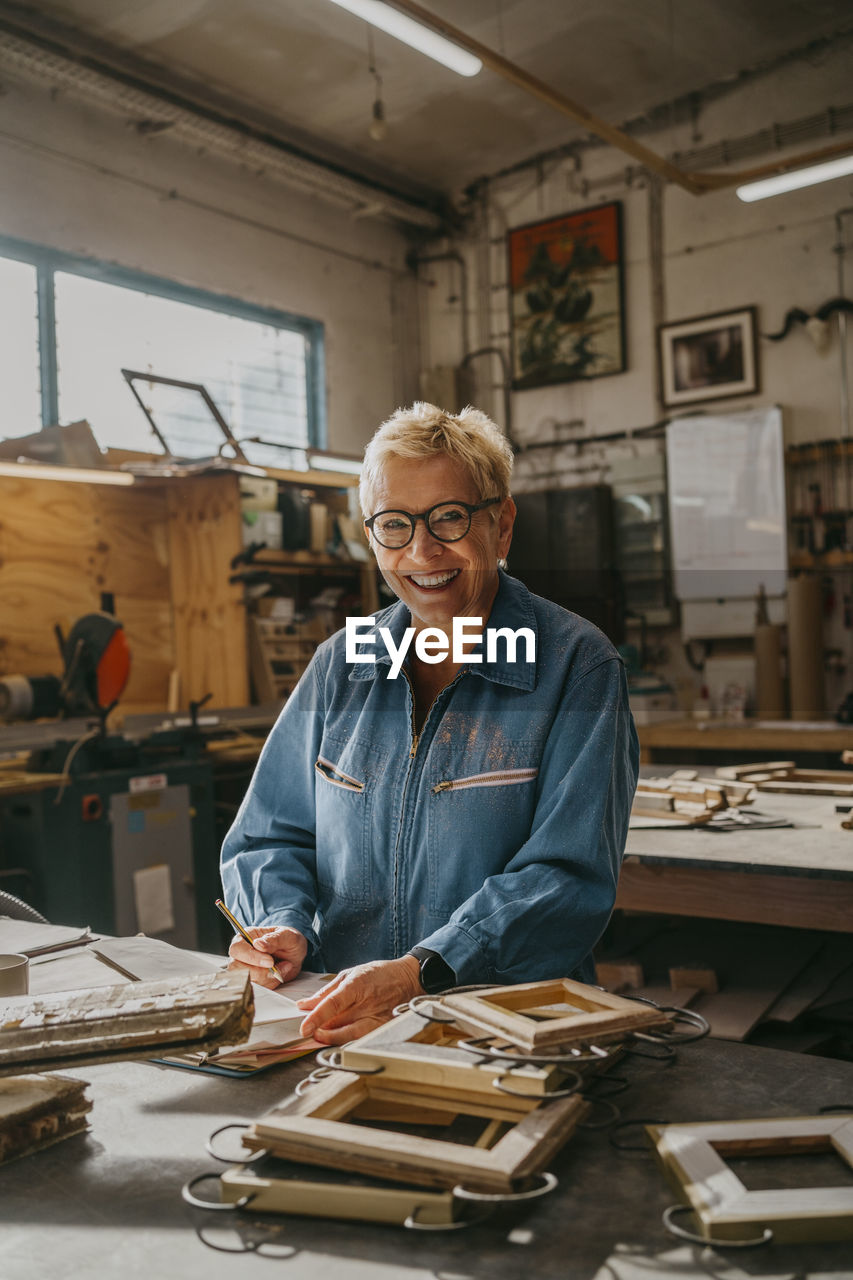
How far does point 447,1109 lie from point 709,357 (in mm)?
5987

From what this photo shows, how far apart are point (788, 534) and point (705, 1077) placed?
5.23 metres

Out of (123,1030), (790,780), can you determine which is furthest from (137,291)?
(123,1030)

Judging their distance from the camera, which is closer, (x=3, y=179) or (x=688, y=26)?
(x=3, y=179)

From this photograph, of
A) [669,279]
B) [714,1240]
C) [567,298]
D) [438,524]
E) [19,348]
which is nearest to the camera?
[714,1240]

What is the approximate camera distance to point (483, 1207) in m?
0.87

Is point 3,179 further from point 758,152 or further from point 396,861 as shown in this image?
point 396,861

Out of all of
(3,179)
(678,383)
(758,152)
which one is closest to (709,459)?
(678,383)

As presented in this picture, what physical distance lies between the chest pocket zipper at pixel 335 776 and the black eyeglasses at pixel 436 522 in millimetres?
354

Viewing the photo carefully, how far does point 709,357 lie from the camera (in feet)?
20.9

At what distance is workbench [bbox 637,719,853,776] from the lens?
4.78m

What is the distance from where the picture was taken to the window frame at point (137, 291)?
17.4 feet

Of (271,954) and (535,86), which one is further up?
(535,86)

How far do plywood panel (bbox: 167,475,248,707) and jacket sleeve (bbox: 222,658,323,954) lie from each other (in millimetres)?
3547
